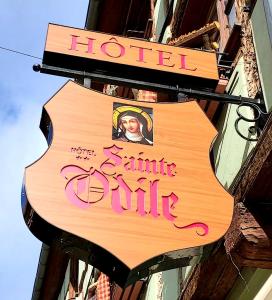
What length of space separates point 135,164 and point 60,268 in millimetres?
11720

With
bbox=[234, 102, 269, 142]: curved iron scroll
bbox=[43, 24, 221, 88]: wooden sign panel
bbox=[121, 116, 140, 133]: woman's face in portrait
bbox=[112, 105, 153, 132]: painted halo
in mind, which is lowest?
bbox=[121, 116, 140, 133]: woman's face in portrait

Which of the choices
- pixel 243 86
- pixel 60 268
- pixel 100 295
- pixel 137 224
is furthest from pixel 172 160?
pixel 60 268

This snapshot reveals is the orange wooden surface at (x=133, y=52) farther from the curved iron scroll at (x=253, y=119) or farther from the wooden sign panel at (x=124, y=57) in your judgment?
the curved iron scroll at (x=253, y=119)

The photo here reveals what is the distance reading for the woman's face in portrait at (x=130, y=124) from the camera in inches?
164

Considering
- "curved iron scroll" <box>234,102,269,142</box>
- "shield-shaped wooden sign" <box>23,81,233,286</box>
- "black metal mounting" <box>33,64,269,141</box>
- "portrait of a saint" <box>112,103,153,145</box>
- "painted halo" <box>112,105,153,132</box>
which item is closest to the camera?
"shield-shaped wooden sign" <box>23,81,233,286</box>

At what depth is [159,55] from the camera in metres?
4.94

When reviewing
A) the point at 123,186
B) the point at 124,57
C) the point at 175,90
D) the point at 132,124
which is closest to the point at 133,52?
the point at 124,57

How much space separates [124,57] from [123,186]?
1462 mm

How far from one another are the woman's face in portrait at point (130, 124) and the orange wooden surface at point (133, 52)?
73cm

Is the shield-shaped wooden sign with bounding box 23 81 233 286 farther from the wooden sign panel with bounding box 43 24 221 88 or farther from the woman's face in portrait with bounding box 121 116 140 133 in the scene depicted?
the wooden sign panel with bounding box 43 24 221 88

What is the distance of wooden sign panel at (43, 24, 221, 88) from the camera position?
4734mm

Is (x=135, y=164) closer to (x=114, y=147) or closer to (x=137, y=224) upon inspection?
(x=114, y=147)

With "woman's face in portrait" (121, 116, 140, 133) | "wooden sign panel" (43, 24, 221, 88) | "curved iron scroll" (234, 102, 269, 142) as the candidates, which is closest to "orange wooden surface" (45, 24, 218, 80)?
"wooden sign panel" (43, 24, 221, 88)

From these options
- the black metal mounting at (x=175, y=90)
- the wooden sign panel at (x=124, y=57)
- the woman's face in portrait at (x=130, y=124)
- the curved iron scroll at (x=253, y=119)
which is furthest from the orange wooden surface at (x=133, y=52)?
the woman's face in portrait at (x=130, y=124)
